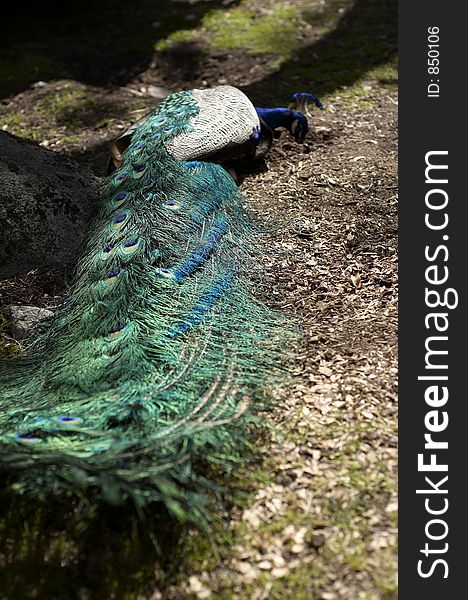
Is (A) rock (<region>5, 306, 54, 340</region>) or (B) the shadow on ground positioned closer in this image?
(A) rock (<region>5, 306, 54, 340</region>)

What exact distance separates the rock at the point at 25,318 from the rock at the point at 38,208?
0.54 metres

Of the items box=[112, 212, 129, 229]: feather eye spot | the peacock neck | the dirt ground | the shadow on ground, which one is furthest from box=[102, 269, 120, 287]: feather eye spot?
the shadow on ground

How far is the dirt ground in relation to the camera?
282cm

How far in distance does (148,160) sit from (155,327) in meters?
1.67

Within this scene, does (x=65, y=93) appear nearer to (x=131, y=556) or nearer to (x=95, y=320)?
(x=95, y=320)

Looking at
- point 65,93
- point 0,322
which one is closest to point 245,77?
point 65,93

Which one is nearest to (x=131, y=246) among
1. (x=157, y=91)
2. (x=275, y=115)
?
(x=275, y=115)

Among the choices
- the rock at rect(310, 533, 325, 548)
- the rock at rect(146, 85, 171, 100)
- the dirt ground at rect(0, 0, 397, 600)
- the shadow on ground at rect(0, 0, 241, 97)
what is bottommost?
the rock at rect(310, 533, 325, 548)

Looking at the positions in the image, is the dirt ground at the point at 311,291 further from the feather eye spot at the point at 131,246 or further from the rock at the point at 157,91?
the feather eye spot at the point at 131,246

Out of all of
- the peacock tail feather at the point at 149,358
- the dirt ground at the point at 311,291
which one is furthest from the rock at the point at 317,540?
the peacock tail feather at the point at 149,358

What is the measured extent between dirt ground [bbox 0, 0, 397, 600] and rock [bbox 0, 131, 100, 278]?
0.19 meters

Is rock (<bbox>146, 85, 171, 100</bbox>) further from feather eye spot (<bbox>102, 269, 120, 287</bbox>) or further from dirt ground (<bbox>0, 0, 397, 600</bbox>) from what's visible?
feather eye spot (<bbox>102, 269, 120, 287</bbox>)

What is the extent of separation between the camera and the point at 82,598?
9.02 feet

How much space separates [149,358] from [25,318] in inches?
44.9
